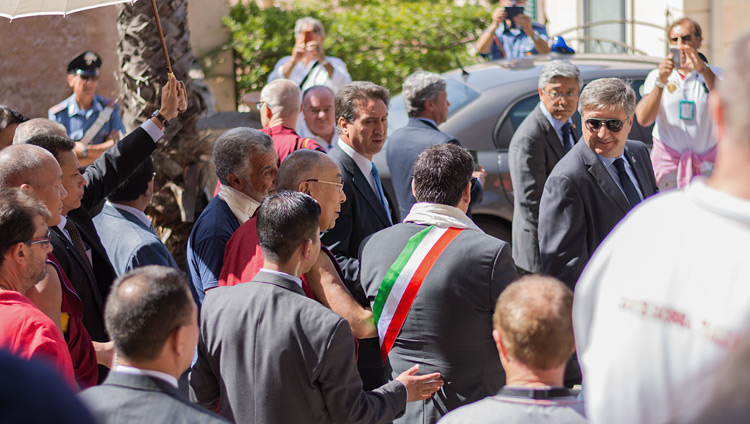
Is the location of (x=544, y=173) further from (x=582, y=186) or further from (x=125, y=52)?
(x=125, y=52)

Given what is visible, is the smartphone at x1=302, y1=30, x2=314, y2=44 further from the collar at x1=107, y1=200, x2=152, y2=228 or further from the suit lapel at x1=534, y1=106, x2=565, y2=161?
the collar at x1=107, y1=200, x2=152, y2=228

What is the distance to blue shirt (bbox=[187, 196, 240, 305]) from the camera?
157 inches

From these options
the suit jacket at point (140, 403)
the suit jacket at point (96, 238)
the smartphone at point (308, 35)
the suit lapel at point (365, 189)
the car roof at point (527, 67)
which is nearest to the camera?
the suit jacket at point (140, 403)

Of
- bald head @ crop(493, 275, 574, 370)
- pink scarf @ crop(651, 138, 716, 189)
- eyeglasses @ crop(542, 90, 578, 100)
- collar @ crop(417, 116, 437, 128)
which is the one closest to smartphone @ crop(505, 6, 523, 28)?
pink scarf @ crop(651, 138, 716, 189)

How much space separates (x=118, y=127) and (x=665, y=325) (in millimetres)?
6178

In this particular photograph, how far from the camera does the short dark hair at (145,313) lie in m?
2.24

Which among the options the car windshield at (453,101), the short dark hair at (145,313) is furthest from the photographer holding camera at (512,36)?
the short dark hair at (145,313)

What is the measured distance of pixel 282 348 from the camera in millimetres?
2793

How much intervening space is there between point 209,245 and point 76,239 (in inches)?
24.4

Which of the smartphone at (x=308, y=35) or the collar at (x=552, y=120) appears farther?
the smartphone at (x=308, y=35)

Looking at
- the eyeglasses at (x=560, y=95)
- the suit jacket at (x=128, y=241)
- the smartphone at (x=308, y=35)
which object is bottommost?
the suit jacket at (x=128, y=241)

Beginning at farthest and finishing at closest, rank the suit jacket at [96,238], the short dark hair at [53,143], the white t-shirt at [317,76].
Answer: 1. the white t-shirt at [317,76]
2. the short dark hair at [53,143]
3. the suit jacket at [96,238]

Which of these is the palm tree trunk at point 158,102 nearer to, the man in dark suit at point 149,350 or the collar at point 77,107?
the collar at point 77,107

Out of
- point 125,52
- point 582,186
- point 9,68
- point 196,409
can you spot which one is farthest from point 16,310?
point 9,68
